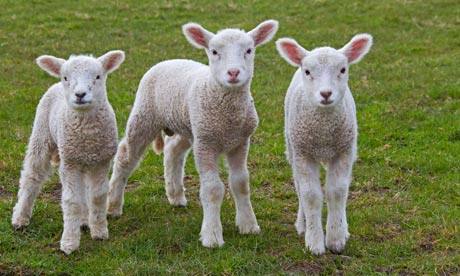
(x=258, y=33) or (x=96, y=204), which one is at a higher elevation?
(x=258, y=33)

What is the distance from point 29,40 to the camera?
54.9 feet

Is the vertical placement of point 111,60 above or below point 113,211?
above

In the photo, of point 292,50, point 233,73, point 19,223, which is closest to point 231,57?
point 233,73

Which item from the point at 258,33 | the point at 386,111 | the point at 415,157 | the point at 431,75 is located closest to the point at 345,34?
the point at 431,75

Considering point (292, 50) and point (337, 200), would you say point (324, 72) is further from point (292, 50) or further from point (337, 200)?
point (337, 200)

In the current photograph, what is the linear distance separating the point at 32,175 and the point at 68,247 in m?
1.10

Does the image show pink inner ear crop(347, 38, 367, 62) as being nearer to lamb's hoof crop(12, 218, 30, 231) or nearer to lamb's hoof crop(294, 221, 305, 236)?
lamb's hoof crop(294, 221, 305, 236)

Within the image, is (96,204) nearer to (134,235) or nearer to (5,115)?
(134,235)

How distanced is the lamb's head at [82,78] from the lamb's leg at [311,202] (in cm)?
191

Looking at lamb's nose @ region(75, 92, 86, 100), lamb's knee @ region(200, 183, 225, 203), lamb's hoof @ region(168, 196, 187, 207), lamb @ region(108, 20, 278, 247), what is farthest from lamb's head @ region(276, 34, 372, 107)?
lamb's hoof @ region(168, 196, 187, 207)

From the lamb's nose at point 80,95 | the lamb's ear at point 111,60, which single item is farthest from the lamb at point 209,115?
the lamb's nose at point 80,95

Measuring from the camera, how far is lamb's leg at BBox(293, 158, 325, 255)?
6.38 metres

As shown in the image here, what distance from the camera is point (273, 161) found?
30.6 ft

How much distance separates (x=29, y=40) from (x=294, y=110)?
11620 millimetres
